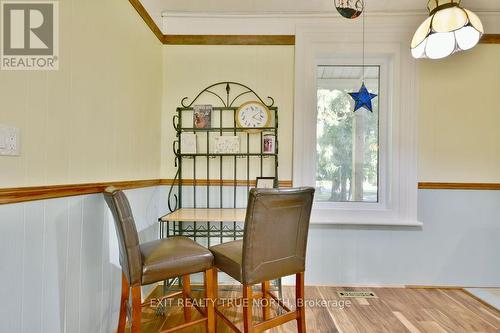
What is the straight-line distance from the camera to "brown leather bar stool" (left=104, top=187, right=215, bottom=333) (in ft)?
4.09

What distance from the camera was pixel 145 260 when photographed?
4.34 ft

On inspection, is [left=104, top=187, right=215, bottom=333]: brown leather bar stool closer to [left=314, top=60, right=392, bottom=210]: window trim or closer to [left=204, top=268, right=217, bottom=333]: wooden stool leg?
[left=204, top=268, right=217, bottom=333]: wooden stool leg

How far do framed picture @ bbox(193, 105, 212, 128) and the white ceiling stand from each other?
0.83 m

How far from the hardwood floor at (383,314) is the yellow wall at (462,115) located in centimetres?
99

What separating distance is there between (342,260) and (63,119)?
7.38ft

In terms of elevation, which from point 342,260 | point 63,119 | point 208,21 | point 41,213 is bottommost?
point 342,260

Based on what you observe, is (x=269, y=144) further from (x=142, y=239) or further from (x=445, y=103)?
(x=445, y=103)

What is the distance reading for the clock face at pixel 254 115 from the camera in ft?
7.52

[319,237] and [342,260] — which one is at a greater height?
[319,237]

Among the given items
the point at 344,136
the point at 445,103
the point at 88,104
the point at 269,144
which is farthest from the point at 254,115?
the point at 445,103

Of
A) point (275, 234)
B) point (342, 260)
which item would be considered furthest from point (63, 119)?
point (342, 260)

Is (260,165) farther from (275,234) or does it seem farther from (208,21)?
(208,21)

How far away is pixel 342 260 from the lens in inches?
91.4

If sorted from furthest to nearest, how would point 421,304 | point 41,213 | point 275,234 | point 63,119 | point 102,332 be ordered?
1. point 421,304
2. point 102,332
3. point 275,234
4. point 63,119
5. point 41,213
